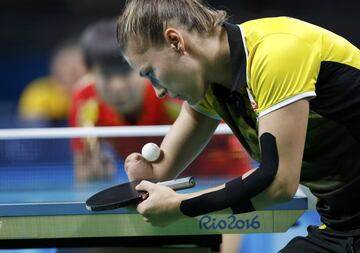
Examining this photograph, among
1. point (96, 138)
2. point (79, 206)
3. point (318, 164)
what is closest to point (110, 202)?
point (79, 206)

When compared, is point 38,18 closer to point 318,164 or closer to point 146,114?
point 146,114

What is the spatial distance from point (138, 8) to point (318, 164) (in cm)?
59

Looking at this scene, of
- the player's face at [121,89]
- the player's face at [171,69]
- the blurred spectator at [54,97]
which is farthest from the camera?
the blurred spectator at [54,97]

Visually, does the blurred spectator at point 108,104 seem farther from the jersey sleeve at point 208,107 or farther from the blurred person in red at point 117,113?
the jersey sleeve at point 208,107

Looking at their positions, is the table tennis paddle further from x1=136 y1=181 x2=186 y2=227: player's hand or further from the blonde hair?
the blonde hair

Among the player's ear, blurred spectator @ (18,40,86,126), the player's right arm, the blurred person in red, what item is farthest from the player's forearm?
blurred spectator @ (18,40,86,126)

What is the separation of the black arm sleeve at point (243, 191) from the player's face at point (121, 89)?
209 cm

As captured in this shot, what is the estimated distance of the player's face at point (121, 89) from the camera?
→ 153 inches

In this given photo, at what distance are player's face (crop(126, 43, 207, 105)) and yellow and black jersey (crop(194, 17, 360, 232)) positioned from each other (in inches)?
3.6

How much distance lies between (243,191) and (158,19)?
446 millimetres

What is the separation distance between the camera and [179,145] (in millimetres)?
2168

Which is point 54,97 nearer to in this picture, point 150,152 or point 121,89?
point 121,89

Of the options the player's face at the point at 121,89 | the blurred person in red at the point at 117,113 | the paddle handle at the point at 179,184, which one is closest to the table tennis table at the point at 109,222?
the paddle handle at the point at 179,184

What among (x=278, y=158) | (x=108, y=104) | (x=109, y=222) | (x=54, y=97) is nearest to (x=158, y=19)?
(x=278, y=158)
